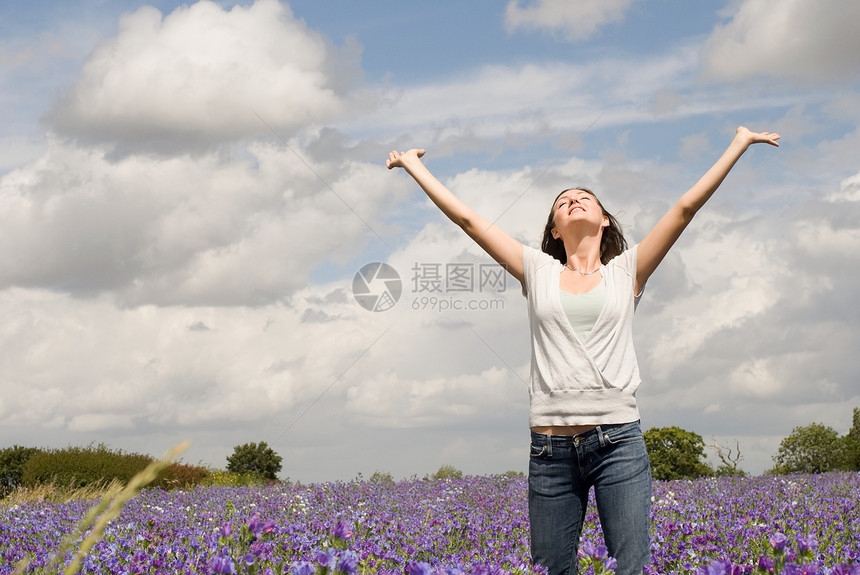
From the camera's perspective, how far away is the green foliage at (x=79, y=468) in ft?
55.6

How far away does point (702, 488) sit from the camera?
10109 millimetres

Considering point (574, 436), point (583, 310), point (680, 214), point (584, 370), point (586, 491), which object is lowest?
point (586, 491)

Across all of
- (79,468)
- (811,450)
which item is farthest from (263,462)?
(811,450)

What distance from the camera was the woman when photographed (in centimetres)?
316

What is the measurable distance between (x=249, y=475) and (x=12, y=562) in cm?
1335

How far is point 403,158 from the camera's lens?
13.2 ft

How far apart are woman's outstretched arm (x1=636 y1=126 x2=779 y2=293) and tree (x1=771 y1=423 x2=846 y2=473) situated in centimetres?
1743

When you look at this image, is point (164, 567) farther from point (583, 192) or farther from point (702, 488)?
point (702, 488)

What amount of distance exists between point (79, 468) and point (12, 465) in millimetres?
4438

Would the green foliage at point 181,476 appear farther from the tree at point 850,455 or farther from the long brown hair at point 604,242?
the tree at point 850,455

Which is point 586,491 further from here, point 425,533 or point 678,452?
point 678,452

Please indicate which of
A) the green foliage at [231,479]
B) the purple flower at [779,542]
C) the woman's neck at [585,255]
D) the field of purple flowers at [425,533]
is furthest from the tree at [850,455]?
the purple flower at [779,542]

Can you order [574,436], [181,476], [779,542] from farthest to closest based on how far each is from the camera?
[181,476] → [574,436] → [779,542]

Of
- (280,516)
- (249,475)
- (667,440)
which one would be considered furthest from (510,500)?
(249,475)
